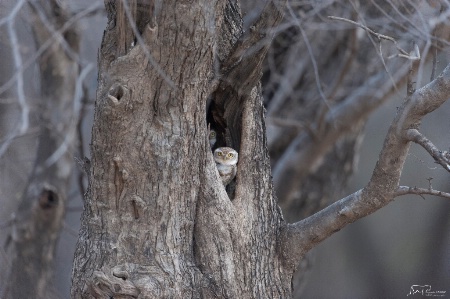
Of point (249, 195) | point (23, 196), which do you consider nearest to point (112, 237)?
point (249, 195)

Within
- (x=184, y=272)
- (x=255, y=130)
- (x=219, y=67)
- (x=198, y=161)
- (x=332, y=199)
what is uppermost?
(x=332, y=199)

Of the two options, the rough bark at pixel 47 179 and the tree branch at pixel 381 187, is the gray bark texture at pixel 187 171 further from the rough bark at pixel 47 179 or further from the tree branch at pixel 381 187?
the rough bark at pixel 47 179

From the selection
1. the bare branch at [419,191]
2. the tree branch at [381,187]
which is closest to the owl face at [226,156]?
the tree branch at [381,187]

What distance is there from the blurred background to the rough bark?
0.5 inches

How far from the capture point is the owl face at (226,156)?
2617 mm

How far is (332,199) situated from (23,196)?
2465 millimetres

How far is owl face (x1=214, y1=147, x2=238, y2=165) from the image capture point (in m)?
2.62

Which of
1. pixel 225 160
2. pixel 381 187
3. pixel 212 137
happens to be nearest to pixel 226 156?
pixel 225 160

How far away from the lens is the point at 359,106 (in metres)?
4.62

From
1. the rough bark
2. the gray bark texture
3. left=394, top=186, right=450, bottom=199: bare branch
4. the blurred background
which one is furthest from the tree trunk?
the rough bark

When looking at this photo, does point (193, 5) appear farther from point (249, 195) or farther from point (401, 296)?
point (401, 296)

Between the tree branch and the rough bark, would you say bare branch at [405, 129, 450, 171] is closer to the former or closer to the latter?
the tree branch

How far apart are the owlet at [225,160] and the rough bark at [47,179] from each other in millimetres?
1874

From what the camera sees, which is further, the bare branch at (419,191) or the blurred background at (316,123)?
the blurred background at (316,123)
